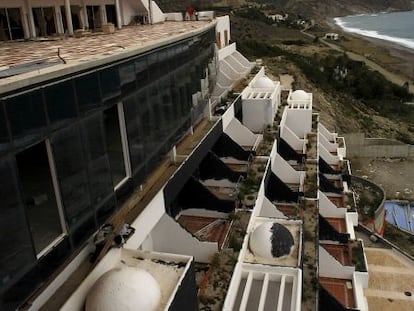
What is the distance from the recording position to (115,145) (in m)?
10.5

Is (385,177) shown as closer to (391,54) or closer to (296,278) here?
(296,278)

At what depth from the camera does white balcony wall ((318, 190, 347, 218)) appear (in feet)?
70.7

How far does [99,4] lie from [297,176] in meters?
14.0

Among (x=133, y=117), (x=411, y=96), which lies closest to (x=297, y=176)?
(x=133, y=117)

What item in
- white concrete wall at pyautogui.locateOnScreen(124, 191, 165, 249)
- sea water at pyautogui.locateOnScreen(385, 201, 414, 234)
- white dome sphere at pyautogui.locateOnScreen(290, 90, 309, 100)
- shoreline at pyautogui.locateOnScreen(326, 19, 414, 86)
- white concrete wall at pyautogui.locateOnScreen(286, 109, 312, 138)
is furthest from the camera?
shoreline at pyautogui.locateOnScreen(326, 19, 414, 86)

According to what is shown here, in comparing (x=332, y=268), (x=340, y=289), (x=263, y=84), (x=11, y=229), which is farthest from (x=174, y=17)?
(x=11, y=229)

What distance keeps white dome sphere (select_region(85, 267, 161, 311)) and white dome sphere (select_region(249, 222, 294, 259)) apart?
5.53 metres

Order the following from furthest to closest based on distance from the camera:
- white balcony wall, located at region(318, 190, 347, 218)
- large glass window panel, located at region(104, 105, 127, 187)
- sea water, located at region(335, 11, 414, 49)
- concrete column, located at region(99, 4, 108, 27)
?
sea water, located at region(335, 11, 414, 49)
concrete column, located at region(99, 4, 108, 27)
white balcony wall, located at region(318, 190, 347, 218)
large glass window panel, located at region(104, 105, 127, 187)

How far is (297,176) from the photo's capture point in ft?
68.8

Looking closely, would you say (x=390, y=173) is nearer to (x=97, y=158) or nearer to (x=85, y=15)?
(x=85, y=15)

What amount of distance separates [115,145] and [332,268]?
11.5 meters

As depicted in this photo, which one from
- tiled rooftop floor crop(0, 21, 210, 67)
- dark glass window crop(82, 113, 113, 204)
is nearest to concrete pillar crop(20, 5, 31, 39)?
tiled rooftop floor crop(0, 21, 210, 67)

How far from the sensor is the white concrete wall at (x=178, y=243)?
42.3 ft

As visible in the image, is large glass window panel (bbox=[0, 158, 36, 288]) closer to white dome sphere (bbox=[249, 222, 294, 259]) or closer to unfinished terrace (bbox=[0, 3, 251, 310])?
unfinished terrace (bbox=[0, 3, 251, 310])
